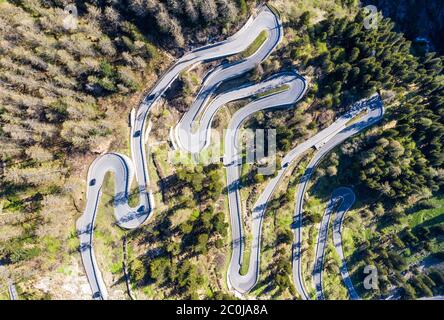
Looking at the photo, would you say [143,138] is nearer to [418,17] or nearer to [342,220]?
[342,220]

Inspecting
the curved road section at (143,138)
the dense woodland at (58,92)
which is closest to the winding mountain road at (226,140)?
the curved road section at (143,138)

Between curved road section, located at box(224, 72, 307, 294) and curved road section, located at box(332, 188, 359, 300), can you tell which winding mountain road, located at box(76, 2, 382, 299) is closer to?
curved road section, located at box(224, 72, 307, 294)

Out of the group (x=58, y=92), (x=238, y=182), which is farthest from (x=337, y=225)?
(x=58, y=92)

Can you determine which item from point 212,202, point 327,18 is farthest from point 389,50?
point 212,202

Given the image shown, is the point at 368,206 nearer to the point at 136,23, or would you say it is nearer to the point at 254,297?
the point at 254,297

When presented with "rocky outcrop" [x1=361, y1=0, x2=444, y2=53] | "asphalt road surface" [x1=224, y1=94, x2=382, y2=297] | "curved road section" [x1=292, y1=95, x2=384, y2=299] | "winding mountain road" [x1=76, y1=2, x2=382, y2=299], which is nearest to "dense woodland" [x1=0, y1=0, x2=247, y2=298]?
"winding mountain road" [x1=76, y1=2, x2=382, y2=299]
